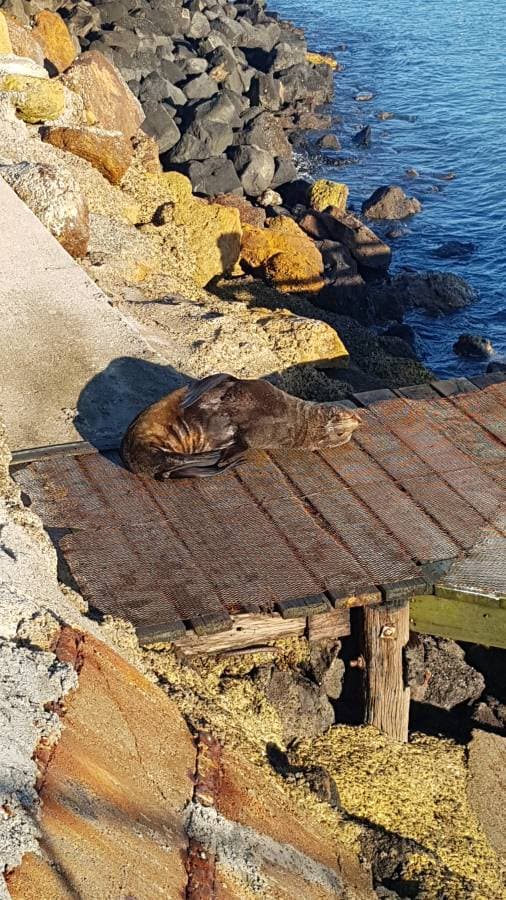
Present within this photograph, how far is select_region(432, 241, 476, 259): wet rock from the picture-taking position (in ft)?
68.8

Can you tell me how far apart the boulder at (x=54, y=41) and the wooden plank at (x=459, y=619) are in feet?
44.3

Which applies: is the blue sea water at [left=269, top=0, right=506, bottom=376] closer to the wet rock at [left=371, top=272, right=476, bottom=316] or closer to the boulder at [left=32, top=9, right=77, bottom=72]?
the wet rock at [left=371, top=272, right=476, bottom=316]

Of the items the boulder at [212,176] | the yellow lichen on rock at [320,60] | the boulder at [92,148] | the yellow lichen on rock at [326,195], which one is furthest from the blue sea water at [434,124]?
the boulder at [92,148]

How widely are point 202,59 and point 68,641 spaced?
22.2 meters

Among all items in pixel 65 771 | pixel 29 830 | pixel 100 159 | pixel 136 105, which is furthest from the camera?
pixel 136 105

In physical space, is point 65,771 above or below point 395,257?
above

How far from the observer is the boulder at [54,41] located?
18047mm

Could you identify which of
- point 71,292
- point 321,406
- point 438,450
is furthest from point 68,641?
point 71,292

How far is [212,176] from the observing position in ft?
62.7

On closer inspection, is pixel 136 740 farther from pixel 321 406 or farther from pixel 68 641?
pixel 321 406

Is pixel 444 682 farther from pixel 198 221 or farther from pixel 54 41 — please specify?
pixel 54 41

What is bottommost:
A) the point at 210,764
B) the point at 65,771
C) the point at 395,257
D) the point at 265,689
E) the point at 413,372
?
the point at 395,257

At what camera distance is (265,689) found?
271 inches

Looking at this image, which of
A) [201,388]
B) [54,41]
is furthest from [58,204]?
[54,41]
